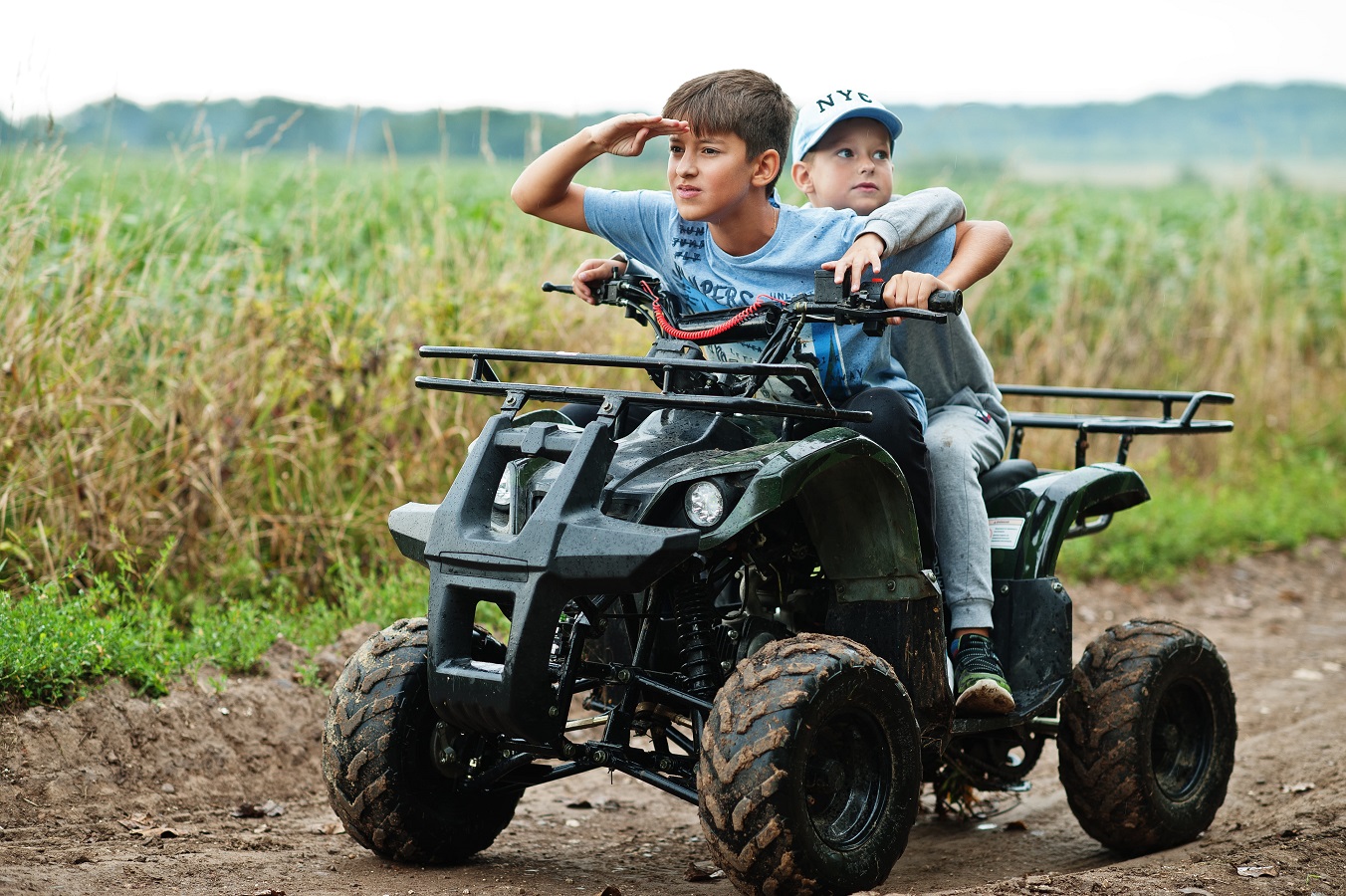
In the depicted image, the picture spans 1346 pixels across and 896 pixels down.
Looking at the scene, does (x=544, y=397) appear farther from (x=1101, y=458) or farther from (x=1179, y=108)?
(x=1179, y=108)

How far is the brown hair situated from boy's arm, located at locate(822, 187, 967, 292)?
0.36 metres

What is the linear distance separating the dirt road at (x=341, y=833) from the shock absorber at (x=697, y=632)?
0.68 m

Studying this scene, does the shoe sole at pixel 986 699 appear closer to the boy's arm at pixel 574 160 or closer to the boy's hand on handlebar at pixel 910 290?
Answer: the boy's hand on handlebar at pixel 910 290

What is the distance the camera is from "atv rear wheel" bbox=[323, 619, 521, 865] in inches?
144

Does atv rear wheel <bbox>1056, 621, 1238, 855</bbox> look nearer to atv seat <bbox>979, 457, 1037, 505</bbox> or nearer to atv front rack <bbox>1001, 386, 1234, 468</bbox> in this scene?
atv seat <bbox>979, 457, 1037, 505</bbox>

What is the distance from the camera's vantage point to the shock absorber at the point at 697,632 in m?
3.61

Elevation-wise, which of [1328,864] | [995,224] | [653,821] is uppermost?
[995,224]

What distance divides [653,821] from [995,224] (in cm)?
236

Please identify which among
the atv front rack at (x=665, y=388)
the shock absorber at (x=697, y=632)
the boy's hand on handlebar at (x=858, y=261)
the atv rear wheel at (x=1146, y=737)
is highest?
the boy's hand on handlebar at (x=858, y=261)

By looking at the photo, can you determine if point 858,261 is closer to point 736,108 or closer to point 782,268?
point 782,268

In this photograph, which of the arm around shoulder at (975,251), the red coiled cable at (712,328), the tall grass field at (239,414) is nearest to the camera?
the red coiled cable at (712,328)

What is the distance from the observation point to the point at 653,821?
508 centimetres

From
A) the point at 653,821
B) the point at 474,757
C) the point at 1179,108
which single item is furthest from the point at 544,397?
the point at 1179,108

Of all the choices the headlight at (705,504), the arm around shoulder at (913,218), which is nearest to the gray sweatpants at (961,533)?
the arm around shoulder at (913,218)
